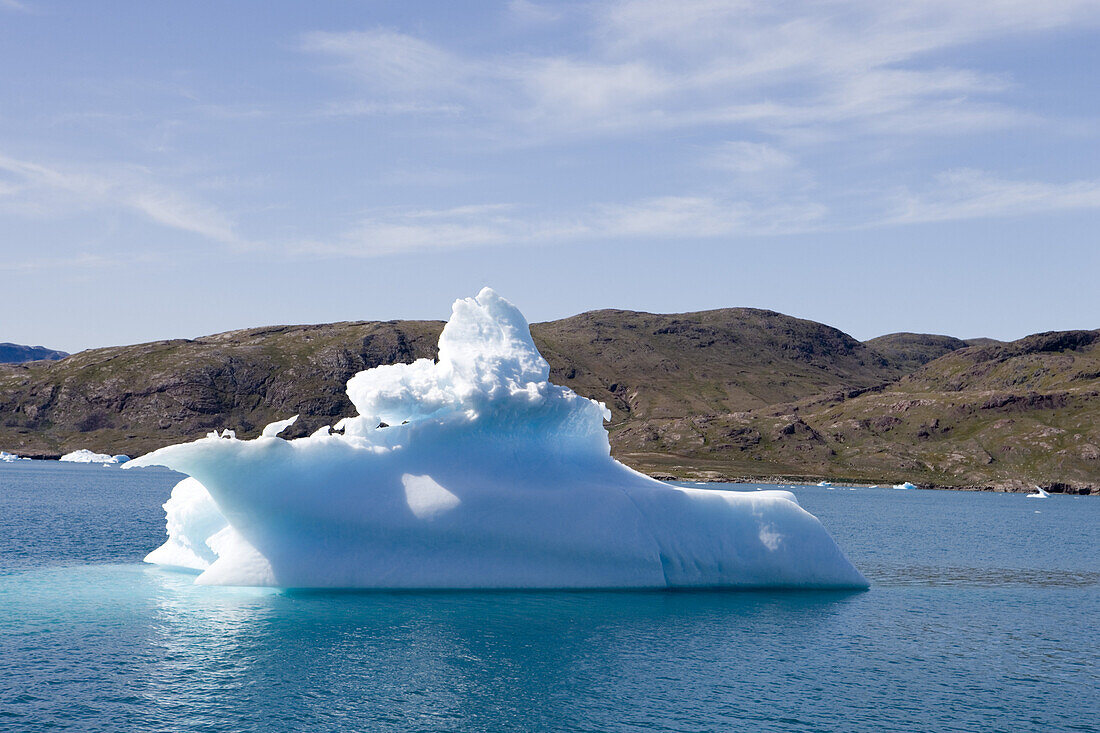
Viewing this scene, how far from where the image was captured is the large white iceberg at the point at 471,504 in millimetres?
33938

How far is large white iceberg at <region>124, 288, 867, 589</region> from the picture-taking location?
3394 centimetres

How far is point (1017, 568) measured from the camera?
57.1 m

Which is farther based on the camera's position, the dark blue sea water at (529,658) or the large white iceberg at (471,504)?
the large white iceberg at (471,504)

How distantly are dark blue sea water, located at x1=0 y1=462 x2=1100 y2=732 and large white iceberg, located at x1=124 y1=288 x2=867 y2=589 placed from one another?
1.36m

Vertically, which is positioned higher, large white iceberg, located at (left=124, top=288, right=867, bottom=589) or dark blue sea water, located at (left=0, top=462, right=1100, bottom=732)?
large white iceberg, located at (left=124, top=288, right=867, bottom=589)

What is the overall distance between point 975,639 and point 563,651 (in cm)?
1655

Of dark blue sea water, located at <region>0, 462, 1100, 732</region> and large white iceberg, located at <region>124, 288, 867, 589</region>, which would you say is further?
large white iceberg, located at <region>124, 288, 867, 589</region>

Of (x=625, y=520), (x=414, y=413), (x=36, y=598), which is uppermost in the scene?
(x=414, y=413)

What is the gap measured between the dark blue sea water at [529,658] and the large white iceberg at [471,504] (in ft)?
4.45

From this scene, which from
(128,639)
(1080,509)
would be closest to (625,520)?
(128,639)

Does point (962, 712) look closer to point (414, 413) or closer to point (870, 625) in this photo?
point (870, 625)

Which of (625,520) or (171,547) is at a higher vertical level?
(625,520)

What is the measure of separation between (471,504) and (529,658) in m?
9.17

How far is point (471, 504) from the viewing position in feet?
116
